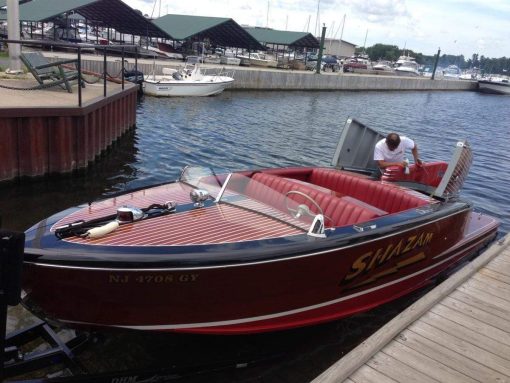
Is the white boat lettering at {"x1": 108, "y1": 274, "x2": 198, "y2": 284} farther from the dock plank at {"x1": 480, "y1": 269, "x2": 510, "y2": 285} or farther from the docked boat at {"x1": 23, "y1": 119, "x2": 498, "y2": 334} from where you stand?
the dock plank at {"x1": 480, "y1": 269, "x2": 510, "y2": 285}

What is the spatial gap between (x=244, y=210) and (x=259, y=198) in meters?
0.36

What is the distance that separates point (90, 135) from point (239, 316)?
7426 millimetres

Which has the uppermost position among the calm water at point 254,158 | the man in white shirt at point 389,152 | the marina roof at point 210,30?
the marina roof at point 210,30

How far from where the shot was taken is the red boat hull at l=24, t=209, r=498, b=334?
3.65m

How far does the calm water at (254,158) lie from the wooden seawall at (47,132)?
33 centimetres

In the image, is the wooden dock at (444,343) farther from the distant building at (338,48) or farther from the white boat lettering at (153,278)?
the distant building at (338,48)

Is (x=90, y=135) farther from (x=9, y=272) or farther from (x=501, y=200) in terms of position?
(x=501, y=200)

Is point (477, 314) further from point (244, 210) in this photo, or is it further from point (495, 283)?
point (244, 210)

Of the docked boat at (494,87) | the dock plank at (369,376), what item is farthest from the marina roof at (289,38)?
the dock plank at (369,376)

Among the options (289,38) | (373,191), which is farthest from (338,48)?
(373,191)

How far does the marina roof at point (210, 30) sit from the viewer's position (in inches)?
1553

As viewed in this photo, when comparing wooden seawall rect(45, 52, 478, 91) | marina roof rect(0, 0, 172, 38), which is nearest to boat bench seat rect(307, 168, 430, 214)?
wooden seawall rect(45, 52, 478, 91)

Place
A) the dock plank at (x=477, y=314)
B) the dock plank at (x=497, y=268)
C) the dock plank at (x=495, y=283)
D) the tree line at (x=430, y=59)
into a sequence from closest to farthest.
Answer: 1. the dock plank at (x=477, y=314)
2. the dock plank at (x=495, y=283)
3. the dock plank at (x=497, y=268)
4. the tree line at (x=430, y=59)

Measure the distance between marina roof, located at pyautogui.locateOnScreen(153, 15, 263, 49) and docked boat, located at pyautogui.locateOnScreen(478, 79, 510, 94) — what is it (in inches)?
1436
